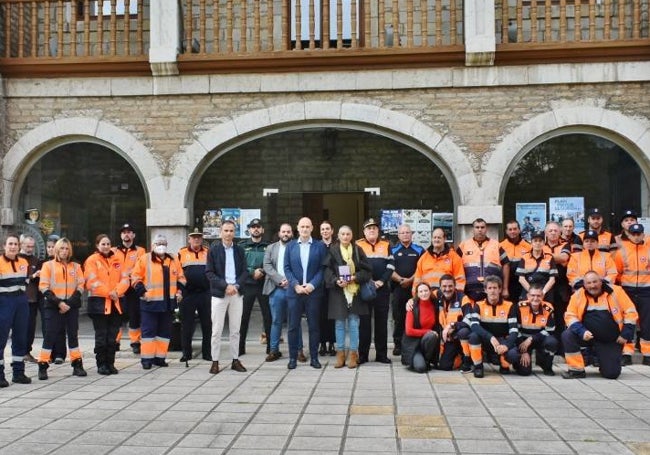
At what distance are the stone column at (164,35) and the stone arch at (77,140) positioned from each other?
49.8 inches

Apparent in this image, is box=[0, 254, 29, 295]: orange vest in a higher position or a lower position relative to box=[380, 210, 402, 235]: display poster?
lower

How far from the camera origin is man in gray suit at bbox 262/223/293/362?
8695 millimetres

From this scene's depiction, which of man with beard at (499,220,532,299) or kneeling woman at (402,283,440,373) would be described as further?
man with beard at (499,220,532,299)

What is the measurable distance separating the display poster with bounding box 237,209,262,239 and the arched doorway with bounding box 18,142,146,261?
170cm

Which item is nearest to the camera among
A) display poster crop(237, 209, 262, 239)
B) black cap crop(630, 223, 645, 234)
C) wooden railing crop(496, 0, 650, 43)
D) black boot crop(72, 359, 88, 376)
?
black boot crop(72, 359, 88, 376)

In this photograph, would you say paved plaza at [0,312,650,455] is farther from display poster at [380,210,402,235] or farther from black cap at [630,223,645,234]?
display poster at [380,210,402,235]

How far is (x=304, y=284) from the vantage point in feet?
27.4

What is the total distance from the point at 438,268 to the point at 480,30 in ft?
13.4

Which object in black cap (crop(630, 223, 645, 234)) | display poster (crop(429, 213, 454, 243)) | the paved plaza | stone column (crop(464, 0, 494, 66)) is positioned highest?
stone column (crop(464, 0, 494, 66))

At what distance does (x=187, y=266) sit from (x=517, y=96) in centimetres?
572

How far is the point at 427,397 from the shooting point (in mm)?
6590

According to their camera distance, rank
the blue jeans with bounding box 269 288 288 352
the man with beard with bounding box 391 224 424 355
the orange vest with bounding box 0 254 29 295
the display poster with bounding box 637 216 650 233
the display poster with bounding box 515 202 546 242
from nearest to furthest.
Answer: the orange vest with bounding box 0 254 29 295
the blue jeans with bounding box 269 288 288 352
the man with beard with bounding box 391 224 424 355
the display poster with bounding box 637 216 650 233
the display poster with bounding box 515 202 546 242

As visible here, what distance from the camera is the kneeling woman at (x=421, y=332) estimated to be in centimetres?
802

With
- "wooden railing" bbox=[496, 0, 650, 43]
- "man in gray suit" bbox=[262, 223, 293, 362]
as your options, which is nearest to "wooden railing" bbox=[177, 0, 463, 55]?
"wooden railing" bbox=[496, 0, 650, 43]
